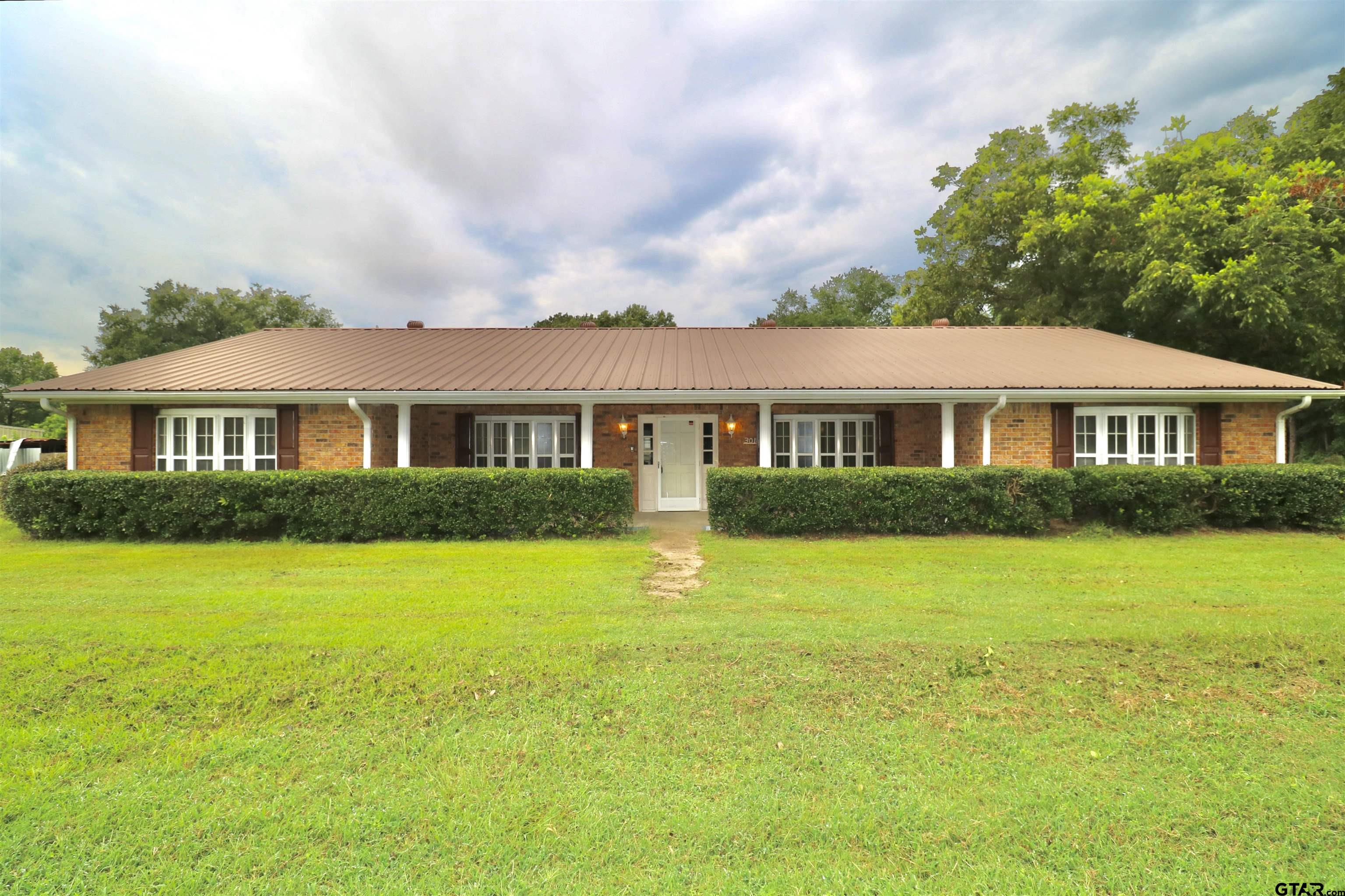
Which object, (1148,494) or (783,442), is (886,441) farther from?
(1148,494)

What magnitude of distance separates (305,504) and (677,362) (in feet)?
23.5

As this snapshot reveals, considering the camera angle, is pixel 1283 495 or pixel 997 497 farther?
pixel 1283 495

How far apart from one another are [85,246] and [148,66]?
1084 cm

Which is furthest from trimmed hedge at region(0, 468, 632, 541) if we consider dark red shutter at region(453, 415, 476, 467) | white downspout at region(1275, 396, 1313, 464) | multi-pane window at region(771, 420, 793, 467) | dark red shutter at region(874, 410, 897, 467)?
white downspout at region(1275, 396, 1313, 464)

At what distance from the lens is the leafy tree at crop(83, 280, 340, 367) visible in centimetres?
3212

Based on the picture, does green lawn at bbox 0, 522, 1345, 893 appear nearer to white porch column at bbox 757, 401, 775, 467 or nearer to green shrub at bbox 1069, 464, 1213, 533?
green shrub at bbox 1069, 464, 1213, 533

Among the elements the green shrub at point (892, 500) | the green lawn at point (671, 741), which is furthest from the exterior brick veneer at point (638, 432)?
the green lawn at point (671, 741)

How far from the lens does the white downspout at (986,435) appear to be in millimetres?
10289

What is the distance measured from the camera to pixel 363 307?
1152 inches

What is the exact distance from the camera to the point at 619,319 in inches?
1277

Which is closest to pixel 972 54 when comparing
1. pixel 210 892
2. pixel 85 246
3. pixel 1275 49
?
pixel 1275 49

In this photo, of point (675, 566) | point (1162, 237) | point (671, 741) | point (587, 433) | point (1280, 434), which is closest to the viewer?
point (671, 741)

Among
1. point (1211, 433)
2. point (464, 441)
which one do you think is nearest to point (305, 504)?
point (464, 441)

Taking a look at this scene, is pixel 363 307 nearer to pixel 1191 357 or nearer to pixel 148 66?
pixel 148 66
